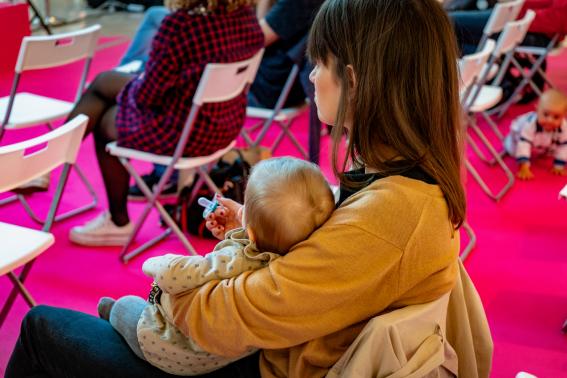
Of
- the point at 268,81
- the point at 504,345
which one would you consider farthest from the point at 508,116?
the point at 504,345

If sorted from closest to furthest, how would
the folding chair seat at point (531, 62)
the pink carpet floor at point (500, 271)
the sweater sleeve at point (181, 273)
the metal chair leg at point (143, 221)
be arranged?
the sweater sleeve at point (181, 273)
the pink carpet floor at point (500, 271)
the metal chair leg at point (143, 221)
the folding chair seat at point (531, 62)

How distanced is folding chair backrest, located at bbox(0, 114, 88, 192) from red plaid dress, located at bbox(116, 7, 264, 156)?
32.7 inches

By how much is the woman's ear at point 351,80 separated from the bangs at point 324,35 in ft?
0.14

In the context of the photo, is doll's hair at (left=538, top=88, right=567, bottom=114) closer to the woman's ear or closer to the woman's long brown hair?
the woman's long brown hair

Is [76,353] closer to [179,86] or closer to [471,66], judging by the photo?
[179,86]

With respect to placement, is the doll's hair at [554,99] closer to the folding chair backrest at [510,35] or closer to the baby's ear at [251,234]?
the folding chair backrest at [510,35]

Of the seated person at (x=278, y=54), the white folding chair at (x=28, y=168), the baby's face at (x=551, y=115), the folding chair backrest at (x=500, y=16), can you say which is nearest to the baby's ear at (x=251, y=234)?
the white folding chair at (x=28, y=168)

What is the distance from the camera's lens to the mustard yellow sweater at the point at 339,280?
4.21 feet

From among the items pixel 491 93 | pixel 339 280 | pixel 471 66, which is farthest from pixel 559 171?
pixel 339 280

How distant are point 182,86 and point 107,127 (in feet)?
1.57

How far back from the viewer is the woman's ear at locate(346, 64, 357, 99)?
1371 millimetres

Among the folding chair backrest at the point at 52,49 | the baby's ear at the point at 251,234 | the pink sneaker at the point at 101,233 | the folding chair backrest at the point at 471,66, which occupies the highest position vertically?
the baby's ear at the point at 251,234

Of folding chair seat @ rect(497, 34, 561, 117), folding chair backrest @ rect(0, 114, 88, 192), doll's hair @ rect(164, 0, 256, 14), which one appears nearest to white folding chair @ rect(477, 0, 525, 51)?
folding chair seat @ rect(497, 34, 561, 117)

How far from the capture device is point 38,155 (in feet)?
6.95
